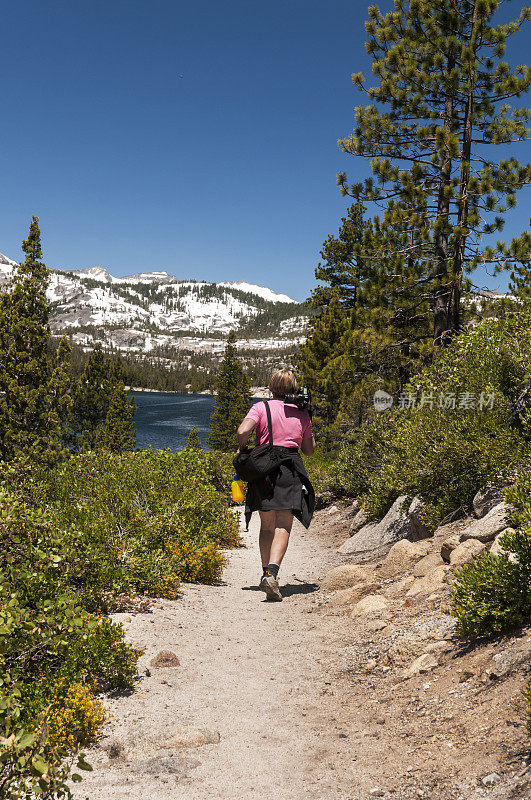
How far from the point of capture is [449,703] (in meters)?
3.41

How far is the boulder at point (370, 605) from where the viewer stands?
5.71 m

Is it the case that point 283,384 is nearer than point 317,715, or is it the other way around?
point 317,715

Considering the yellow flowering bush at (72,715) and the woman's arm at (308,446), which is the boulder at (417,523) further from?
the yellow flowering bush at (72,715)

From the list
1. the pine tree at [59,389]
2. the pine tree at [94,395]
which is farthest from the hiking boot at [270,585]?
the pine tree at [94,395]

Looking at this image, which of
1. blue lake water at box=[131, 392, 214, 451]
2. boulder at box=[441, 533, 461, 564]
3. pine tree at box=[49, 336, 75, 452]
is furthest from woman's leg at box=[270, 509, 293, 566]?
blue lake water at box=[131, 392, 214, 451]

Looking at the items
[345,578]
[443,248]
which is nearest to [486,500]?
[345,578]

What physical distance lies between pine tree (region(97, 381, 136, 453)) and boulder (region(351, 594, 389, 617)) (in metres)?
38.4

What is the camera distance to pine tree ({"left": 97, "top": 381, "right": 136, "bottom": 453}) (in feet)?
140

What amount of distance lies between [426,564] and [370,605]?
2.90ft

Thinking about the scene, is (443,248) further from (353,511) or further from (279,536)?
(279,536)

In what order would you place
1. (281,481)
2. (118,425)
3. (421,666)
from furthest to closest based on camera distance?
(118,425), (281,481), (421,666)

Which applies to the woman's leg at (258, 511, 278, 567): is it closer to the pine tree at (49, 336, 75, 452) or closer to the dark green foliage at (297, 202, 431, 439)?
the dark green foliage at (297, 202, 431, 439)

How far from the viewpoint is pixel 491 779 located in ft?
8.19

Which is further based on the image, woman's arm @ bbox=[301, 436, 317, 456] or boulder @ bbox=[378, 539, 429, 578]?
boulder @ bbox=[378, 539, 429, 578]
